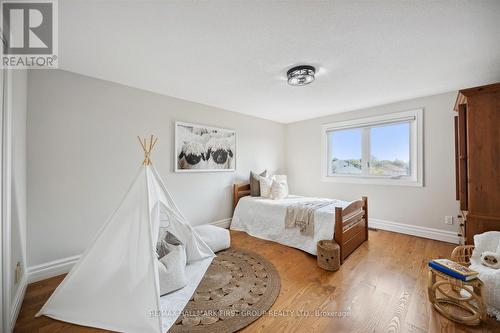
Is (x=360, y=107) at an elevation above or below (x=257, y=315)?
above

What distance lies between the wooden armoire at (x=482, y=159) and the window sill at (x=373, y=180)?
1.30m

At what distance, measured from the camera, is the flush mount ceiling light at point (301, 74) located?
2170 mm

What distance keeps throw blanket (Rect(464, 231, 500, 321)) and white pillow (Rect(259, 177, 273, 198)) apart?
2.57 metres

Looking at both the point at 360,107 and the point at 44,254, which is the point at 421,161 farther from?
the point at 44,254

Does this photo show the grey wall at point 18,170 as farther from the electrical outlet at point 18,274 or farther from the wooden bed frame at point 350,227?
the wooden bed frame at point 350,227

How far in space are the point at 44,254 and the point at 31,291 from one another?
35cm

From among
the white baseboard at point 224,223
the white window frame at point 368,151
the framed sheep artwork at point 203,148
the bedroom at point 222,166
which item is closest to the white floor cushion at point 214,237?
the bedroom at point 222,166

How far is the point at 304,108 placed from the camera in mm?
3777

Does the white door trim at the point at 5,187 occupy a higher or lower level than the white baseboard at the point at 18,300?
higher

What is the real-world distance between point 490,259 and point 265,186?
2766 mm

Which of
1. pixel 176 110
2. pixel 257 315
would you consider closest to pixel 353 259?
pixel 257 315

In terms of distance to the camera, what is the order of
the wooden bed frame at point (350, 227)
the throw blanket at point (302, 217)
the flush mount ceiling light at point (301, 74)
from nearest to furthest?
the flush mount ceiling light at point (301, 74) → the wooden bed frame at point (350, 227) → the throw blanket at point (302, 217)

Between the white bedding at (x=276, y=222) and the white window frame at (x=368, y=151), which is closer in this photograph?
the white bedding at (x=276, y=222)

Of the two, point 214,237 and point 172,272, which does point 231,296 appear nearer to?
point 172,272
